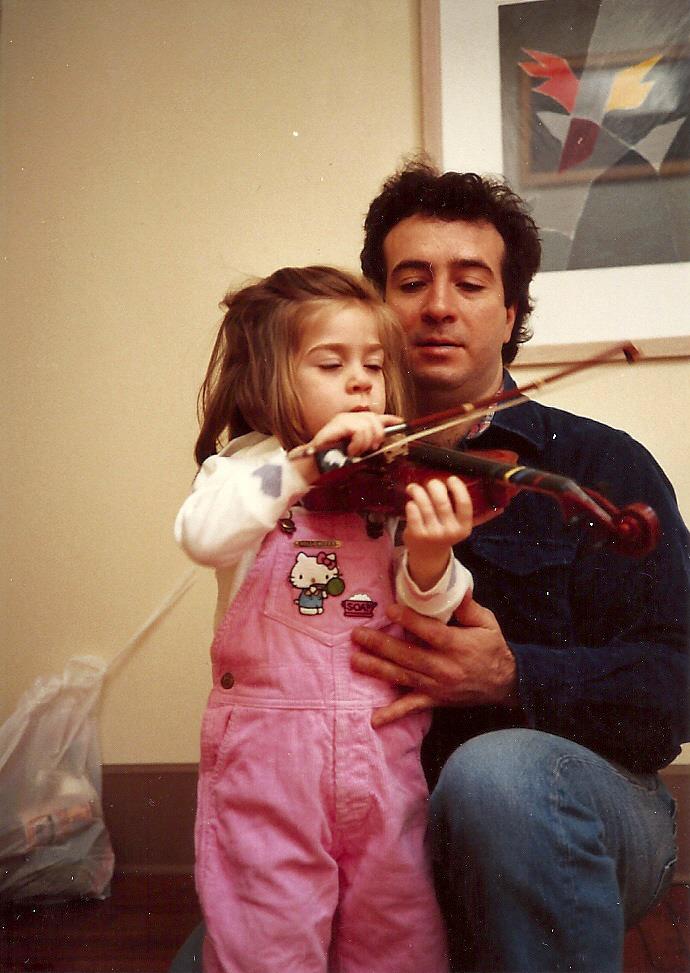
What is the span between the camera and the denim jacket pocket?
0.86 metres

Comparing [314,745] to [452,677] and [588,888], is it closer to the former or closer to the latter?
[452,677]

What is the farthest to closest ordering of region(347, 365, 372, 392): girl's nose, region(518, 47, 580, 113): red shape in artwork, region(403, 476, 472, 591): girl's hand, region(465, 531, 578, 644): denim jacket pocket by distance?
region(518, 47, 580, 113): red shape in artwork
region(465, 531, 578, 644): denim jacket pocket
region(347, 365, 372, 392): girl's nose
region(403, 476, 472, 591): girl's hand

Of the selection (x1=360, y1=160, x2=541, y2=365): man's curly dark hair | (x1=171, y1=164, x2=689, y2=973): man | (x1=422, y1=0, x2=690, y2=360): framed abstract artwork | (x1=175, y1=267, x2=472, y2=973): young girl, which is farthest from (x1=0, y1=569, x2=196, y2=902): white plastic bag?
(x1=422, y1=0, x2=690, y2=360): framed abstract artwork

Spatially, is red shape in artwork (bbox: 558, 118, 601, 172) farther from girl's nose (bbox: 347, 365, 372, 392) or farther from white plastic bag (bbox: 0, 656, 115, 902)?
white plastic bag (bbox: 0, 656, 115, 902)

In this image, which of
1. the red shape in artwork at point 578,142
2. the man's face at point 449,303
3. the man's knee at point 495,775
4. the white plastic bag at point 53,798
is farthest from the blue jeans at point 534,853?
the red shape in artwork at point 578,142

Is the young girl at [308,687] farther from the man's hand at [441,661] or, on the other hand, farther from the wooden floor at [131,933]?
the wooden floor at [131,933]

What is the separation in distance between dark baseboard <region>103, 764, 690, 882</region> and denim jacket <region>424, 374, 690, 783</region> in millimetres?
368

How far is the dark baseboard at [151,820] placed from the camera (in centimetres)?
103

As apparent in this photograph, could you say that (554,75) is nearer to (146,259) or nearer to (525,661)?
(146,259)

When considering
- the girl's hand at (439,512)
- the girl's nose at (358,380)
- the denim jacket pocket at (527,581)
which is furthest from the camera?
the denim jacket pocket at (527,581)

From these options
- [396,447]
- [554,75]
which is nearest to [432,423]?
[396,447]

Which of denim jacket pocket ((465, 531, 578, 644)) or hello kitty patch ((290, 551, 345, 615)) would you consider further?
denim jacket pocket ((465, 531, 578, 644))

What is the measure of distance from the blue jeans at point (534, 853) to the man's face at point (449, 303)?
424 mm

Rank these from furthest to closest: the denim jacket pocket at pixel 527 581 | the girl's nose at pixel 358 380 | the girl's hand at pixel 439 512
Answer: the denim jacket pocket at pixel 527 581, the girl's nose at pixel 358 380, the girl's hand at pixel 439 512
